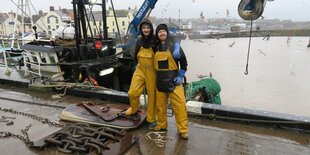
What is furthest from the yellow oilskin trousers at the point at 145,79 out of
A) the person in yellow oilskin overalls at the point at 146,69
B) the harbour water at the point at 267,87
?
the harbour water at the point at 267,87

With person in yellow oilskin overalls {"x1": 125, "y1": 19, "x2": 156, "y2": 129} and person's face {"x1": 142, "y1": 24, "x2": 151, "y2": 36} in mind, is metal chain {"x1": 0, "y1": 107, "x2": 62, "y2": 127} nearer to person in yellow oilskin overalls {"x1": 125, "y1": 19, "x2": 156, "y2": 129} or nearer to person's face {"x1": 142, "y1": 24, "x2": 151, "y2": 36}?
person in yellow oilskin overalls {"x1": 125, "y1": 19, "x2": 156, "y2": 129}

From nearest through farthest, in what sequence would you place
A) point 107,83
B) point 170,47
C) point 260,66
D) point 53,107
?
1. point 170,47
2. point 53,107
3. point 107,83
4. point 260,66

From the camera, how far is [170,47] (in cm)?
365

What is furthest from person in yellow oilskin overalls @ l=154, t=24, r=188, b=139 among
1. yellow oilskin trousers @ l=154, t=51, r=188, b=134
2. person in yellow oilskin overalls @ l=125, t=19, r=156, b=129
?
person in yellow oilskin overalls @ l=125, t=19, r=156, b=129

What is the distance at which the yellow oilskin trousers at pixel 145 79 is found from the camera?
3855 millimetres

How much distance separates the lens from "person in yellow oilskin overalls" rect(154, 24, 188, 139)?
3631 millimetres

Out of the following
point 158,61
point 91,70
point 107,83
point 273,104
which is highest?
point 158,61

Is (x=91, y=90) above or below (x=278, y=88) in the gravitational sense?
above

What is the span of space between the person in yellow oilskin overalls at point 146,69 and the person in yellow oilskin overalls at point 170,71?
0.13 metres

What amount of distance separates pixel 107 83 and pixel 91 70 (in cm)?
117

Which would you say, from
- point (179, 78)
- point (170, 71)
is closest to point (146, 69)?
point (170, 71)

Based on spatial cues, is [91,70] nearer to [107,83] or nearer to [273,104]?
[107,83]

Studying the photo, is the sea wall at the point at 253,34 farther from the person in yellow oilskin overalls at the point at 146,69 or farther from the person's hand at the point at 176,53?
the person's hand at the point at 176,53

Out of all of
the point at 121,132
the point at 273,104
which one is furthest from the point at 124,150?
the point at 273,104
